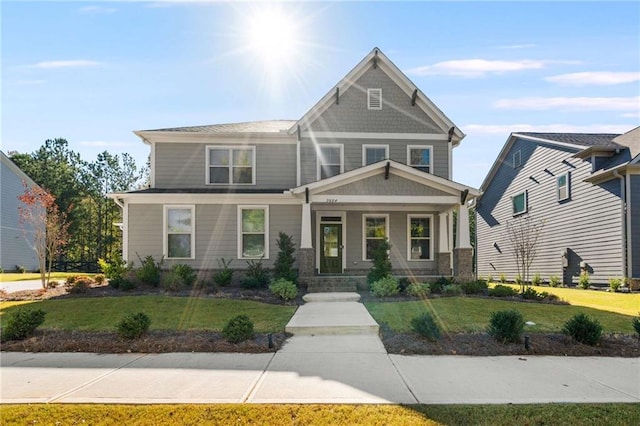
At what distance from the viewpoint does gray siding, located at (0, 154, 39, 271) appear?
2528 cm

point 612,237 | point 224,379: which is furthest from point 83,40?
point 612,237

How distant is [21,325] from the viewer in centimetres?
751

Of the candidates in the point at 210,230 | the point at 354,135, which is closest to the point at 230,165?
the point at 210,230

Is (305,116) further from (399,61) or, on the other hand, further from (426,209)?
(426,209)

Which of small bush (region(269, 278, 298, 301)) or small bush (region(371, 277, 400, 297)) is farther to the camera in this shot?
small bush (region(371, 277, 400, 297))

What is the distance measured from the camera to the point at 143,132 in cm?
1570

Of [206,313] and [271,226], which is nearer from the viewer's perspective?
[206,313]

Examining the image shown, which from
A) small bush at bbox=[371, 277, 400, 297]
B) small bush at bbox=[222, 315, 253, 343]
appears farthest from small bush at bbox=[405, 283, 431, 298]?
small bush at bbox=[222, 315, 253, 343]

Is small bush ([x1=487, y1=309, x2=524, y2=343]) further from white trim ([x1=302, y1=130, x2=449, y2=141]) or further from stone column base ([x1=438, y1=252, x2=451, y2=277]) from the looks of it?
white trim ([x1=302, y1=130, x2=449, y2=141])

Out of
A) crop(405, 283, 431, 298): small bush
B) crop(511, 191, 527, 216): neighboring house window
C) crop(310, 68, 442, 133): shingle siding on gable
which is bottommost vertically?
crop(405, 283, 431, 298): small bush

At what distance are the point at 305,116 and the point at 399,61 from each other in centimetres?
465

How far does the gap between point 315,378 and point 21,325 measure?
6.03m

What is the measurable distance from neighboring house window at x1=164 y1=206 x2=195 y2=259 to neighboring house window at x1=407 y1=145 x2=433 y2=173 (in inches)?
351

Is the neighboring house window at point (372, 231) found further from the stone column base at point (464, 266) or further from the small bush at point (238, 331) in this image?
the small bush at point (238, 331)
